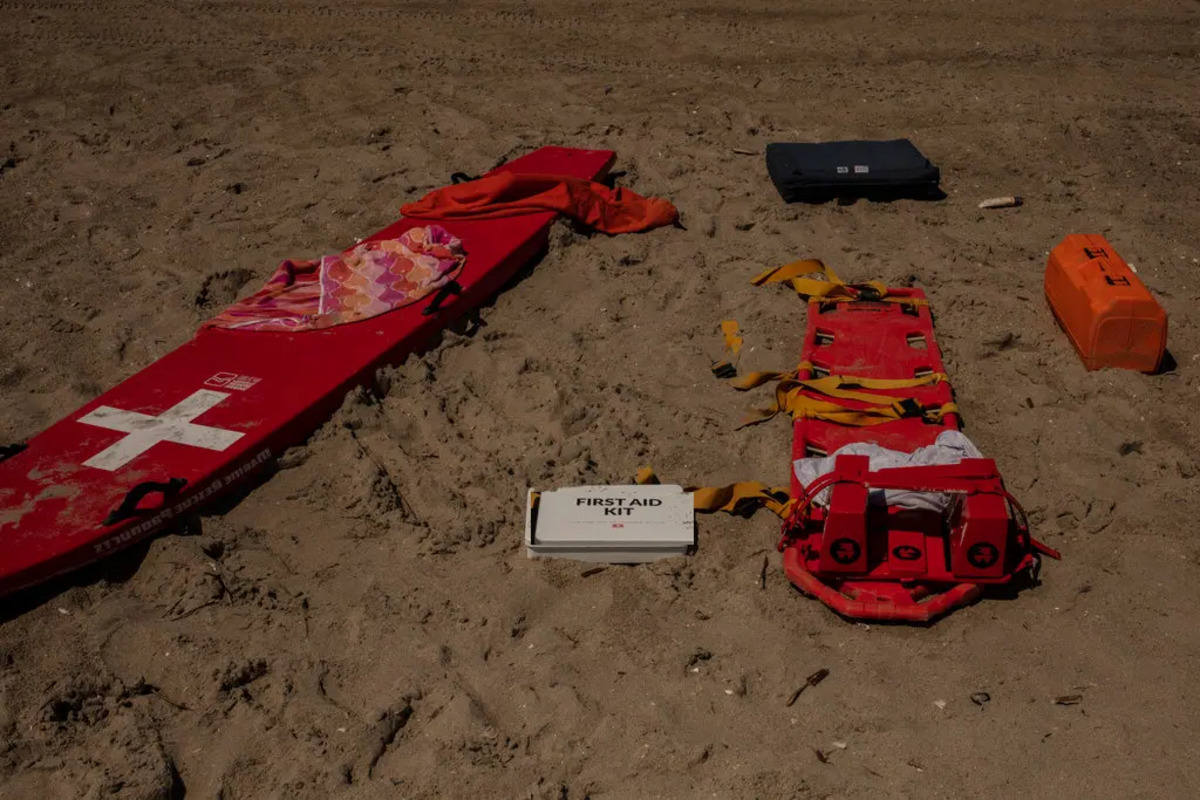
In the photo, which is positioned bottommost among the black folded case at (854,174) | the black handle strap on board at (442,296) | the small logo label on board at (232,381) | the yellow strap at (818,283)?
the yellow strap at (818,283)

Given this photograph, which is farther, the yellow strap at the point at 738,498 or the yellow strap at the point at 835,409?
the yellow strap at the point at 835,409

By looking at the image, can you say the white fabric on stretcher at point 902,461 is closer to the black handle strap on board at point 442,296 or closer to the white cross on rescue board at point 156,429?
the black handle strap on board at point 442,296

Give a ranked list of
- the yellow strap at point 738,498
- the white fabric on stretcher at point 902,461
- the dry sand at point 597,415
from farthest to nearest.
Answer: the yellow strap at point 738,498 → the white fabric on stretcher at point 902,461 → the dry sand at point 597,415

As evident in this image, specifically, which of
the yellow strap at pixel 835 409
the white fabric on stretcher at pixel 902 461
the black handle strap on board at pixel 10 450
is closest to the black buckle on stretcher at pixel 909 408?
the yellow strap at pixel 835 409

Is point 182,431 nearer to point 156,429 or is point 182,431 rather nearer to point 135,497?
point 156,429

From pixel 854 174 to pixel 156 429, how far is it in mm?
3576

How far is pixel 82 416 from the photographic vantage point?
410 centimetres

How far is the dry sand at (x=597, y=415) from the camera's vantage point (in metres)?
2.94

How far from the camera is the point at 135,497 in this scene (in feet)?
11.6

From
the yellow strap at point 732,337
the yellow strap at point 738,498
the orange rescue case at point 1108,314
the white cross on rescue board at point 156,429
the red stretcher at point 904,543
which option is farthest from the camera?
the yellow strap at point 732,337

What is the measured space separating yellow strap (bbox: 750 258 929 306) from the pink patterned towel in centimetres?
145

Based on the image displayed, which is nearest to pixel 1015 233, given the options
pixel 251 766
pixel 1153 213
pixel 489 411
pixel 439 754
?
pixel 1153 213

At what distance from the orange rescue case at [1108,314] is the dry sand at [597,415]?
0.15 metres

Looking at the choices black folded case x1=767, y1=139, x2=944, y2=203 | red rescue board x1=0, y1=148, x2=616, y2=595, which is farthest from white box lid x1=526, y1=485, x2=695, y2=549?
black folded case x1=767, y1=139, x2=944, y2=203
